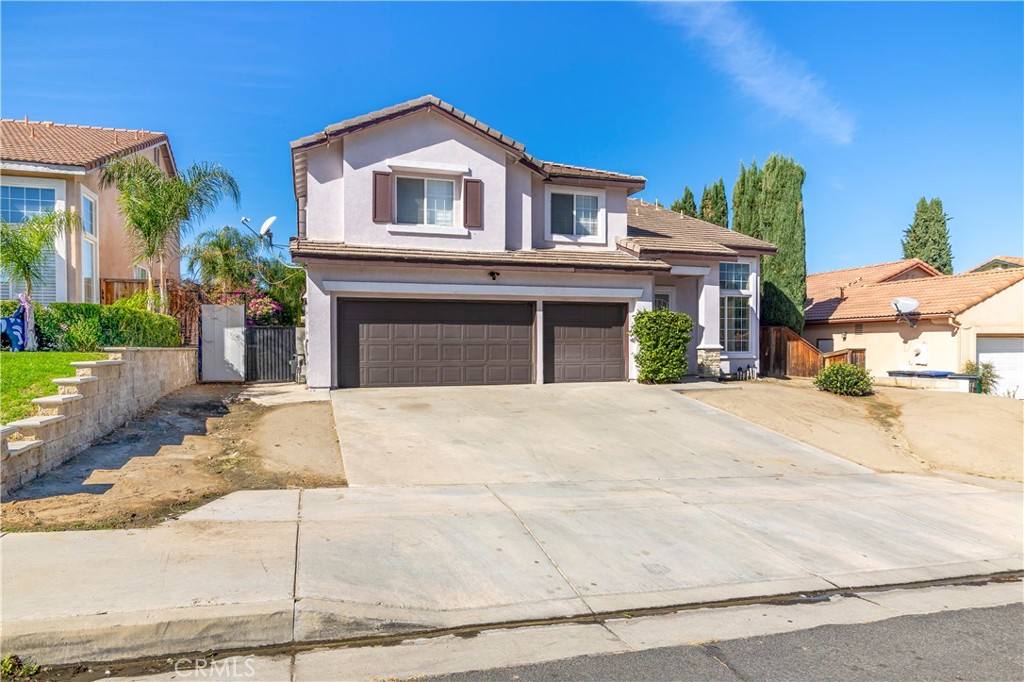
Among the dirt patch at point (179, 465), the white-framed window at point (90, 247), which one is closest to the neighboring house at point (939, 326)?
the dirt patch at point (179, 465)

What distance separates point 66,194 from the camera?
1638 cm

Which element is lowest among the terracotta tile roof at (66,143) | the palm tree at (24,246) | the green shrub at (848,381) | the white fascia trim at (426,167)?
the green shrub at (848,381)

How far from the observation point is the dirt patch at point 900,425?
11492mm

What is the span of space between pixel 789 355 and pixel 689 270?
6157 millimetres

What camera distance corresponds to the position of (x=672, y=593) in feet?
17.4

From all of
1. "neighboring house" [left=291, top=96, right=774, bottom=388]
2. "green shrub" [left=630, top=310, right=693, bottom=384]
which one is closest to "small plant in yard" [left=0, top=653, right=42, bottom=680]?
"neighboring house" [left=291, top=96, right=774, bottom=388]

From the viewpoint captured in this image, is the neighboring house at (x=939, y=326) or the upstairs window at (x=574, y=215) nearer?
the upstairs window at (x=574, y=215)

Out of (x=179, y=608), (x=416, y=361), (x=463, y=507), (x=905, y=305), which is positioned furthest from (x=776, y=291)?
(x=179, y=608)

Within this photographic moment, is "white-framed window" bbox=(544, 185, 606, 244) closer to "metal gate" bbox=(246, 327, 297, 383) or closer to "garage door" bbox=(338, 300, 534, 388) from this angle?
"garage door" bbox=(338, 300, 534, 388)

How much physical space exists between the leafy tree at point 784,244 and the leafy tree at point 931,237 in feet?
87.6

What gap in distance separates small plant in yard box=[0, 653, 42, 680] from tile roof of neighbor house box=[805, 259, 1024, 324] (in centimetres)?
2500

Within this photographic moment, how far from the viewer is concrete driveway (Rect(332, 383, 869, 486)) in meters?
9.17

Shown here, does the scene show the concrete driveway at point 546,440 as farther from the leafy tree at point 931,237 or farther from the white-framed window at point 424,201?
the leafy tree at point 931,237

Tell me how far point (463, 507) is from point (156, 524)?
3.12 m
